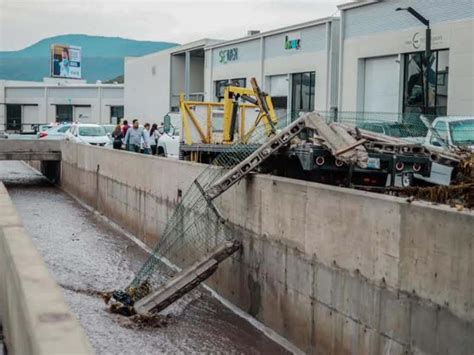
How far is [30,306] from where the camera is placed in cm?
457

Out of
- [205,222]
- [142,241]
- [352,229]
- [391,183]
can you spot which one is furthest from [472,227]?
[142,241]

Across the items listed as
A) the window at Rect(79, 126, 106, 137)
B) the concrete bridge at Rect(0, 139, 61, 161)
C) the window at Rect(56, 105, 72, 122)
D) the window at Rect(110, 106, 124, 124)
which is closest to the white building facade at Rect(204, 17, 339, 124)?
the window at Rect(79, 126, 106, 137)

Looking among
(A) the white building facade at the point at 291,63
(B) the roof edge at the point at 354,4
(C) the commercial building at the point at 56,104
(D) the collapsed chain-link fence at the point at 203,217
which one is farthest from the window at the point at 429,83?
(C) the commercial building at the point at 56,104

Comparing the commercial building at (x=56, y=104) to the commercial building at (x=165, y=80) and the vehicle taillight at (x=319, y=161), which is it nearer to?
the commercial building at (x=165, y=80)

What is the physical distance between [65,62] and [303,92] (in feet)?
268

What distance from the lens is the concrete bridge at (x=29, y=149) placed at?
34.1m

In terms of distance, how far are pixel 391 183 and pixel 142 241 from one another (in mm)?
10453

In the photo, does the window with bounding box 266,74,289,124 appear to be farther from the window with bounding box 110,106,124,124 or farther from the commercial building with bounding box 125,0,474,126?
the window with bounding box 110,106,124,124

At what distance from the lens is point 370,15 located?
96.6ft

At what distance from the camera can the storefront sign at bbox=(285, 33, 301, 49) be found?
35344mm

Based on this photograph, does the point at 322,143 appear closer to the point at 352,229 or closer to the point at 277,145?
the point at 277,145

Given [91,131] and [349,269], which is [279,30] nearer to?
[91,131]

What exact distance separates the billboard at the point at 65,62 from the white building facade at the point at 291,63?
227 feet

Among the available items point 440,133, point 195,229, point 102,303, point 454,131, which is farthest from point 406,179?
Answer: point 102,303
